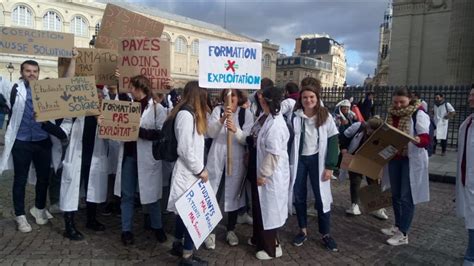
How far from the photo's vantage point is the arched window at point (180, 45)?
68.9 metres

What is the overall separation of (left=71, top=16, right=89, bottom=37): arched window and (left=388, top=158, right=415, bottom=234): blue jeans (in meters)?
59.3

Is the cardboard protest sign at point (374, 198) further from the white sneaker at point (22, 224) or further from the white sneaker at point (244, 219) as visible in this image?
the white sneaker at point (22, 224)

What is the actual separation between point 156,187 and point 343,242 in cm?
256

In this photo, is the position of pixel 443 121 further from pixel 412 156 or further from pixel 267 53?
pixel 267 53

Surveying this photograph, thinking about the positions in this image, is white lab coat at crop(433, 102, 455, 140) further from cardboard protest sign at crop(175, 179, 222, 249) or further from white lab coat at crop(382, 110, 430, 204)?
cardboard protest sign at crop(175, 179, 222, 249)

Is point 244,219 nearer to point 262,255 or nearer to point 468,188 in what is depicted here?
point 262,255

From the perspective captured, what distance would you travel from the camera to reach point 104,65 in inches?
214


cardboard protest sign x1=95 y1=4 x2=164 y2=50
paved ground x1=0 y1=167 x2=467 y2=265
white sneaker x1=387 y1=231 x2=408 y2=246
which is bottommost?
paved ground x1=0 y1=167 x2=467 y2=265

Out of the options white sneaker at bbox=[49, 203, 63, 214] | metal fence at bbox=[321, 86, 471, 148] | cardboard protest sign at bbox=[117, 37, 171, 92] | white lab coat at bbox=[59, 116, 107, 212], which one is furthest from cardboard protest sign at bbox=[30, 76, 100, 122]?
metal fence at bbox=[321, 86, 471, 148]

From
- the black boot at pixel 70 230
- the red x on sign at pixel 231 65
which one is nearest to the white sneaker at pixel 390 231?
the red x on sign at pixel 231 65

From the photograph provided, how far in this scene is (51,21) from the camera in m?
53.6

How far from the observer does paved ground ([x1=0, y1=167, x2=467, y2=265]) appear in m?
4.25

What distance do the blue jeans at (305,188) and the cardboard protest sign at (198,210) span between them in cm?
116

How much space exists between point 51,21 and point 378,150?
5874 cm
